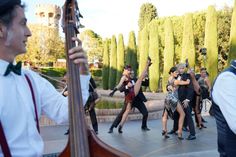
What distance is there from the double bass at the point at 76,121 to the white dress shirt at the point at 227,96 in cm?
100

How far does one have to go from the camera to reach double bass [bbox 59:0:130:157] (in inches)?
66.1

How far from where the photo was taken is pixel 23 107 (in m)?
1.78

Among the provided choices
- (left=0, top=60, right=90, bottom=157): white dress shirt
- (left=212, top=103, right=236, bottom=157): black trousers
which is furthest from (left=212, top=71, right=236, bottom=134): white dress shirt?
(left=0, top=60, right=90, bottom=157): white dress shirt

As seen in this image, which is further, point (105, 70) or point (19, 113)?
point (105, 70)

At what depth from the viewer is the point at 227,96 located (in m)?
2.44

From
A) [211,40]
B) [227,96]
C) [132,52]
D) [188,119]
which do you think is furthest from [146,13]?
[227,96]

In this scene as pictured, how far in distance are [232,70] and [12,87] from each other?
1433 millimetres

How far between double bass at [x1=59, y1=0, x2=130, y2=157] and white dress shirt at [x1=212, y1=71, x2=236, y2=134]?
999 mm

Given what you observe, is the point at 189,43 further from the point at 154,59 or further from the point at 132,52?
the point at 132,52

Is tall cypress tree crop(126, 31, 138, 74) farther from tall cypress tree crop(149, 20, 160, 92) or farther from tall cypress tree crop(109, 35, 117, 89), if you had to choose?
tall cypress tree crop(149, 20, 160, 92)

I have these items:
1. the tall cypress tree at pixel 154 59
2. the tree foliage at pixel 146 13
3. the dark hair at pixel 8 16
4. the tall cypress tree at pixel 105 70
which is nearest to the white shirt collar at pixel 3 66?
the dark hair at pixel 8 16

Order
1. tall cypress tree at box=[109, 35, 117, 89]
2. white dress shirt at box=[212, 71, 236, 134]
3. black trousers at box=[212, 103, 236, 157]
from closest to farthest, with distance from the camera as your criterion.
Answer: white dress shirt at box=[212, 71, 236, 134] < black trousers at box=[212, 103, 236, 157] < tall cypress tree at box=[109, 35, 117, 89]

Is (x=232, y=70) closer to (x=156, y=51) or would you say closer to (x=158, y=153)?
(x=158, y=153)

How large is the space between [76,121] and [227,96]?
1.11m
